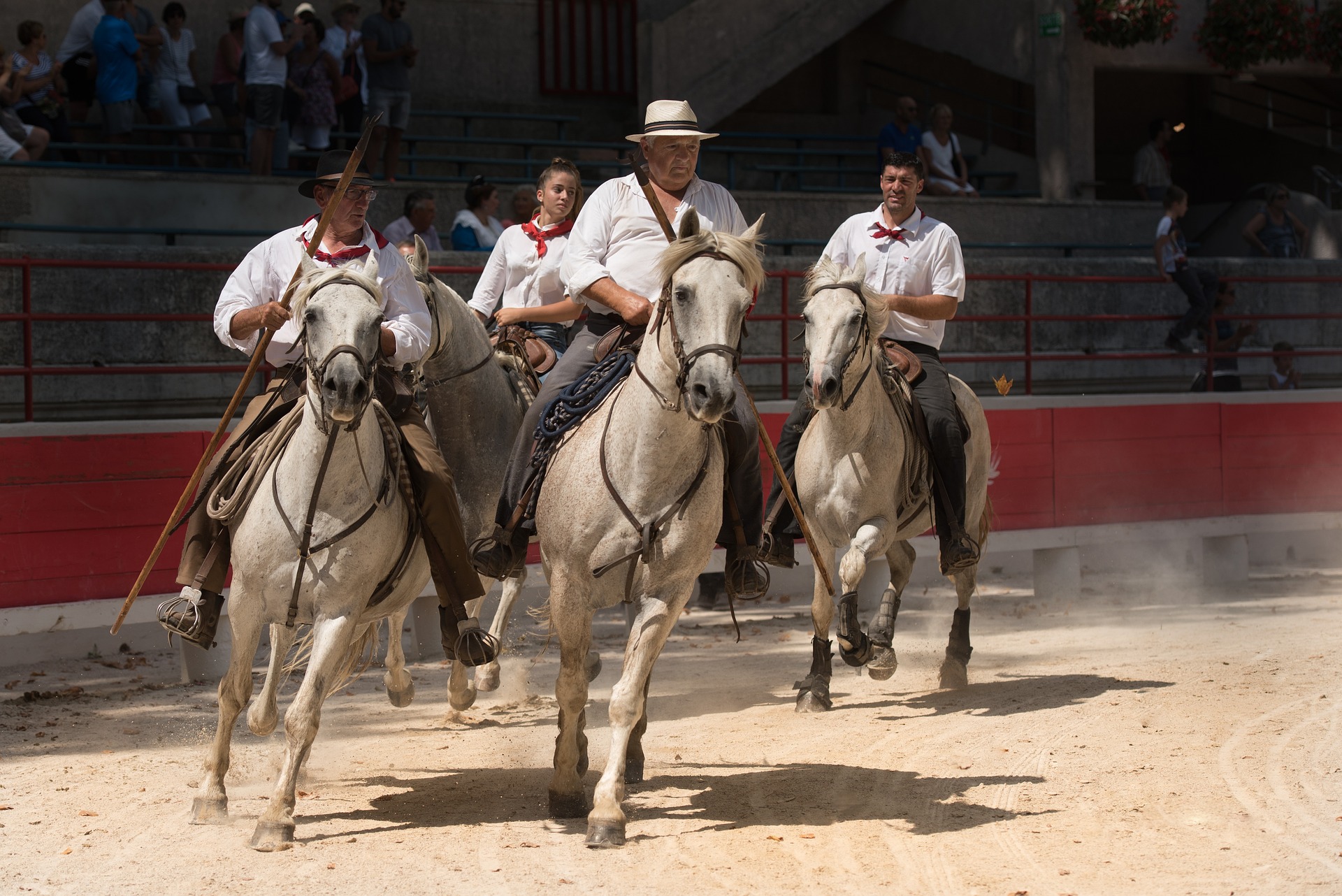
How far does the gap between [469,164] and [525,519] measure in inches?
479

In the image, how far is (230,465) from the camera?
594cm

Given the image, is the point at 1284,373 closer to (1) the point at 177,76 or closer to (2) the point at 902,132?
(2) the point at 902,132

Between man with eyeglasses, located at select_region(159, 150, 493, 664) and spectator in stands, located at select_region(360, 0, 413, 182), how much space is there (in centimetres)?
973

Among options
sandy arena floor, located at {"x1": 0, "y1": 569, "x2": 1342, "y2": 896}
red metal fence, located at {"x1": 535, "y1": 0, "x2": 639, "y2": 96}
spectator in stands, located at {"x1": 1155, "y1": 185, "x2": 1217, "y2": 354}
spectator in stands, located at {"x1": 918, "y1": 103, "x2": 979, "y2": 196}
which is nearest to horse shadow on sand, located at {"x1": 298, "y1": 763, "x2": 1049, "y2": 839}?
sandy arena floor, located at {"x1": 0, "y1": 569, "x2": 1342, "y2": 896}

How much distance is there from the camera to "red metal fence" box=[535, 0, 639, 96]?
2062cm

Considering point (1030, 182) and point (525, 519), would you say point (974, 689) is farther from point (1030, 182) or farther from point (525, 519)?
point (1030, 182)

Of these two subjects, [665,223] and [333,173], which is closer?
[665,223]

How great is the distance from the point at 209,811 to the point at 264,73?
1053 centimetres

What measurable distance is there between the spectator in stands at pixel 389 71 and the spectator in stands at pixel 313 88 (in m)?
0.41

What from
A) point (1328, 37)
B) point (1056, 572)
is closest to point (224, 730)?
point (1056, 572)

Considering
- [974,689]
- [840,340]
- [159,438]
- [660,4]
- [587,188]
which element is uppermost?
[660,4]

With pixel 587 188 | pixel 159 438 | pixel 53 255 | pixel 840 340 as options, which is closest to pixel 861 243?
pixel 840 340

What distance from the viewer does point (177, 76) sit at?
15.7 m

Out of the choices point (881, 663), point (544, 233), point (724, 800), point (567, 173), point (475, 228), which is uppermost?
point (567, 173)
